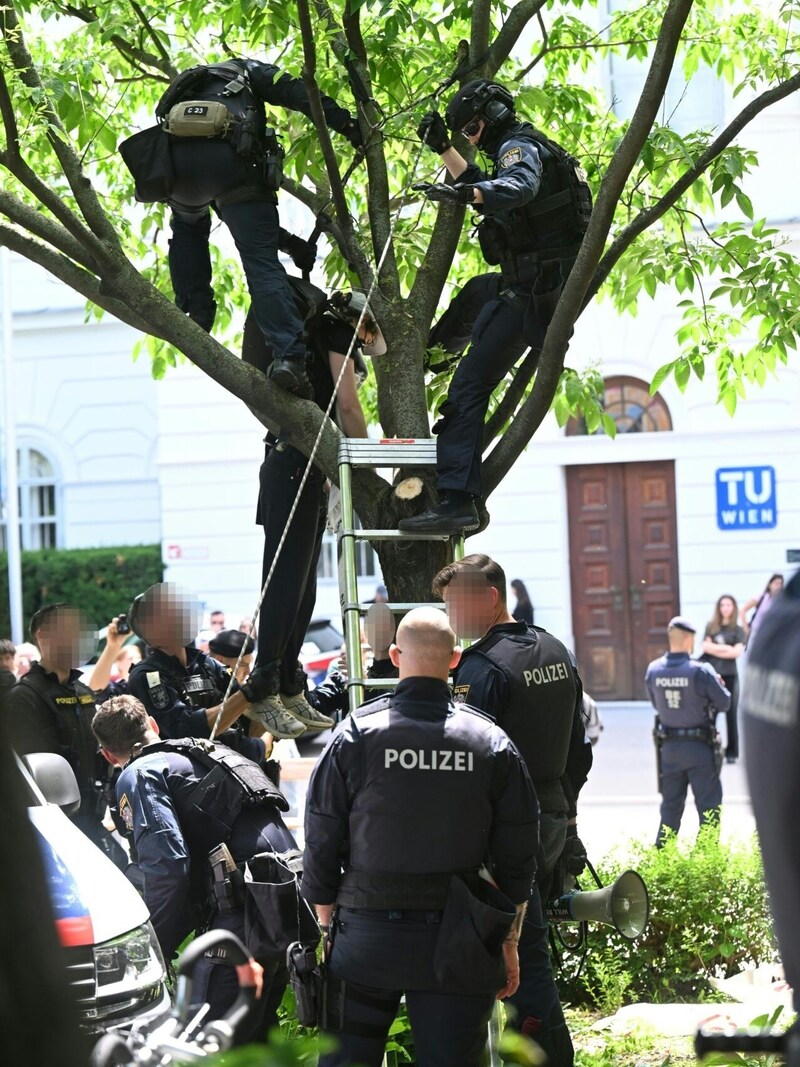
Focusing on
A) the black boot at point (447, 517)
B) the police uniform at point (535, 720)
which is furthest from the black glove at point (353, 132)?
the police uniform at point (535, 720)

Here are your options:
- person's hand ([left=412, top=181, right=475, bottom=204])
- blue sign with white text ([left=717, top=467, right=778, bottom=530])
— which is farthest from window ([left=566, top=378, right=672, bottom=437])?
person's hand ([left=412, top=181, right=475, bottom=204])

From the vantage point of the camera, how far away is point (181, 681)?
6348 millimetres

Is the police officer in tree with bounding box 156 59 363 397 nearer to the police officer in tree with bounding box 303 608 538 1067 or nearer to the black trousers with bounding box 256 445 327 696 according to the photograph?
the black trousers with bounding box 256 445 327 696

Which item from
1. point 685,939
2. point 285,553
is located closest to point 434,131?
point 285,553

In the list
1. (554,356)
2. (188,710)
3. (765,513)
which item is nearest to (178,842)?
(188,710)

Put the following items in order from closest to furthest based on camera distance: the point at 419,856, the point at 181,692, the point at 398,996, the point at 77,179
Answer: the point at 419,856
the point at 398,996
the point at 77,179
the point at 181,692

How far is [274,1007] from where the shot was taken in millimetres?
5066

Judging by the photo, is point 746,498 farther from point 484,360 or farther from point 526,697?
point 526,697

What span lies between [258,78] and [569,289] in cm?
171

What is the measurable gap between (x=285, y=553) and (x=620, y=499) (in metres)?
15.6

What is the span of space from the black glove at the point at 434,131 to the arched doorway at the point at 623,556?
1553cm

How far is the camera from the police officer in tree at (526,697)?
5.08 meters

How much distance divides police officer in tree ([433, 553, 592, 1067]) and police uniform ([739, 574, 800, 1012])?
2.90 m

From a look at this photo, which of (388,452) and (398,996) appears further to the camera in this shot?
(388,452)
